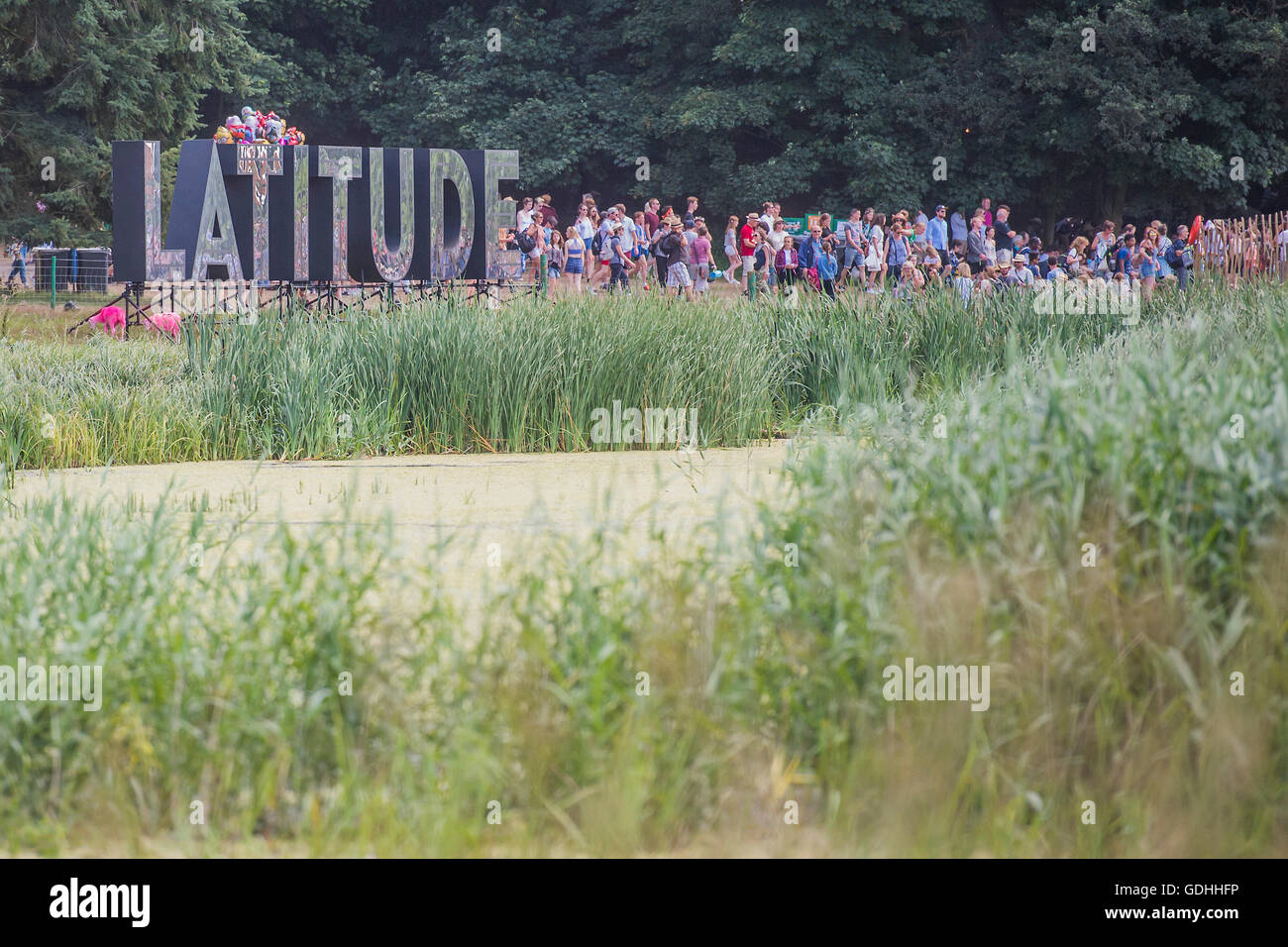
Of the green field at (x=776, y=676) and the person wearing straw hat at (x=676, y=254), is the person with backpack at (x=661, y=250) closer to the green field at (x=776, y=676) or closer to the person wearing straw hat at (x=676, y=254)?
the person wearing straw hat at (x=676, y=254)

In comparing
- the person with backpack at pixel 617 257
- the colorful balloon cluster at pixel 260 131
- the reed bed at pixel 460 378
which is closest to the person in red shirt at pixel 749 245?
the person with backpack at pixel 617 257

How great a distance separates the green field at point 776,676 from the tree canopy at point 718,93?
20971 millimetres

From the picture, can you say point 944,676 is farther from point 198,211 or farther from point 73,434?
point 198,211

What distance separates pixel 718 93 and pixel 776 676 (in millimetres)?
30111

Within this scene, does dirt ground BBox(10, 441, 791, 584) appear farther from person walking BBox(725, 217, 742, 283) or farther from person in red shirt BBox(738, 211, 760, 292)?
person walking BBox(725, 217, 742, 283)

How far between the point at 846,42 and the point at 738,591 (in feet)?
100

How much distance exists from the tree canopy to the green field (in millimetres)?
20971

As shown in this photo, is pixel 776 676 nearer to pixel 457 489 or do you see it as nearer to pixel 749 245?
pixel 457 489

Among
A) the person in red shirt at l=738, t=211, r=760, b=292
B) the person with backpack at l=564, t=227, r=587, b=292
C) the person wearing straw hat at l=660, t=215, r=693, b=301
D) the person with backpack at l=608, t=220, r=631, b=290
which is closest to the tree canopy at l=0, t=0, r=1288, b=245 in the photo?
the person with backpack at l=564, t=227, r=587, b=292

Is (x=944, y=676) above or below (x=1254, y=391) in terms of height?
below

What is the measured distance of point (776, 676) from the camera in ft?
13.6

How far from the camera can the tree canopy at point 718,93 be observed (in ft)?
80.9
